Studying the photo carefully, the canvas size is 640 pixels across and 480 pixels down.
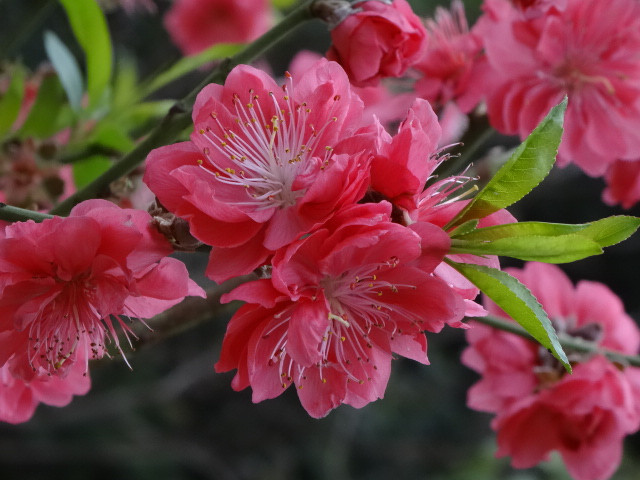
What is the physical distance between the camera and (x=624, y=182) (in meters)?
0.84

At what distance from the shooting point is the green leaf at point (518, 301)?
468 mm

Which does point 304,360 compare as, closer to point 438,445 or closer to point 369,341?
point 369,341

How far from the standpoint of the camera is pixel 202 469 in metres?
2.38

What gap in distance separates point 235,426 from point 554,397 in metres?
1.94

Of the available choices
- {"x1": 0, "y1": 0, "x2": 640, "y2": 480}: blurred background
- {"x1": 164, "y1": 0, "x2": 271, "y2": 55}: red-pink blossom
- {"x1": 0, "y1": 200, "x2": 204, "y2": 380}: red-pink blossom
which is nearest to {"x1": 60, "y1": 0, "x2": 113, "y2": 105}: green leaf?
{"x1": 0, "y1": 200, "x2": 204, "y2": 380}: red-pink blossom

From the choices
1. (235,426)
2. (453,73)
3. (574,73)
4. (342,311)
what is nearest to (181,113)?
(342,311)

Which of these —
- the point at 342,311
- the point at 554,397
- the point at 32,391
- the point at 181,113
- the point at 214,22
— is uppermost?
the point at 181,113

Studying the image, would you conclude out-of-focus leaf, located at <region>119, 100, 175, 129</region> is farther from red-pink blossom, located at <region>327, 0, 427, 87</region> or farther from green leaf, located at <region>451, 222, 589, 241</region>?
green leaf, located at <region>451, 222, 589, 241</region>

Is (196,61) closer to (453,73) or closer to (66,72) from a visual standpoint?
(66,72)

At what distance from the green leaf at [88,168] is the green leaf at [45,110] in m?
0.09

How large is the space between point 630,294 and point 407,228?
3028 mm

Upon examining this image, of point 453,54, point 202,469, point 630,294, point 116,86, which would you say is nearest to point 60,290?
point 453,54

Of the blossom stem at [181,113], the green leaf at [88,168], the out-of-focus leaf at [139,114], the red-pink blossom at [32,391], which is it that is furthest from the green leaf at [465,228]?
the out-of-focus leaf at [139,114]

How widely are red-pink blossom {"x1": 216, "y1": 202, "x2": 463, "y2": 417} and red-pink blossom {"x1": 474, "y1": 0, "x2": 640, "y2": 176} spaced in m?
0.30
